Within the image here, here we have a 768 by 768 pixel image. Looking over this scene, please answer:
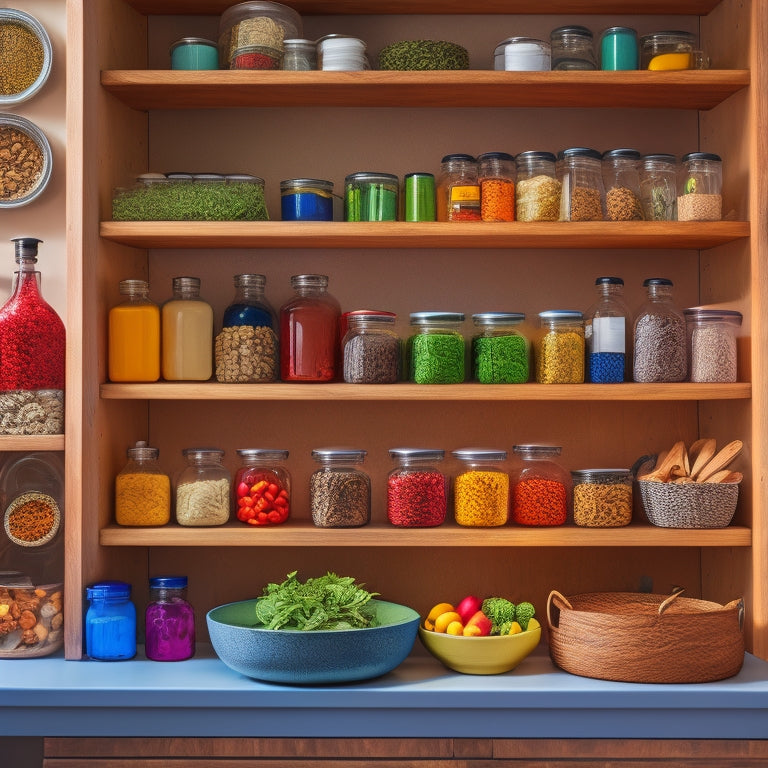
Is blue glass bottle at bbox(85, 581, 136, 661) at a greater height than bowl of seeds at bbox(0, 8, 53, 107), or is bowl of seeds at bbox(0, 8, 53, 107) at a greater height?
bowl of seeds at bbox(0, 8, 53, 107)

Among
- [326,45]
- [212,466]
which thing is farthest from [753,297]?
[212,466]

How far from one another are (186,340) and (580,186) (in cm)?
96

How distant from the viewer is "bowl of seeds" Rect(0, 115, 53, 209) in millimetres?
2209

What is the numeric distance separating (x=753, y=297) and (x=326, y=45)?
3.64 ft

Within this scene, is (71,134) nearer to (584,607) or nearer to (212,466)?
(212,466)

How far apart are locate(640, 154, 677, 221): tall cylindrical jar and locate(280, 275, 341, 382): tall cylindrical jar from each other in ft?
2.50

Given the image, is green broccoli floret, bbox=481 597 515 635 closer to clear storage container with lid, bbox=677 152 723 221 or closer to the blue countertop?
the blue countertop

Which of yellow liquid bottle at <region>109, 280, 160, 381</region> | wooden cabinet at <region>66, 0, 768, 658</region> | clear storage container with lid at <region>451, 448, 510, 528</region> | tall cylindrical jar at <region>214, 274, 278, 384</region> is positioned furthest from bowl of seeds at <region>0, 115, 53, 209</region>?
clear storage container with lid at <region>451, 448, 510, 528</region>

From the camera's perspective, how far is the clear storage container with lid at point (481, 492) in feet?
6.79

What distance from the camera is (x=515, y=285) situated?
92.0 inches

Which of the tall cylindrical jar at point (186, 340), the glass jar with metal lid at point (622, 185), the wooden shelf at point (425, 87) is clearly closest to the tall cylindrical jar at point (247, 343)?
the tall cylindrical jar at point (186, 340)

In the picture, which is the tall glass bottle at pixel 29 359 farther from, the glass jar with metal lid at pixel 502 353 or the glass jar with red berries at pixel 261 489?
the glass jar with metal lid at pixel 502 353

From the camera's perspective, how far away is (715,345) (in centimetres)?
206

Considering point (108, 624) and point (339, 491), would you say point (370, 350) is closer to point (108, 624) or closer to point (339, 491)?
point (339, 491)
